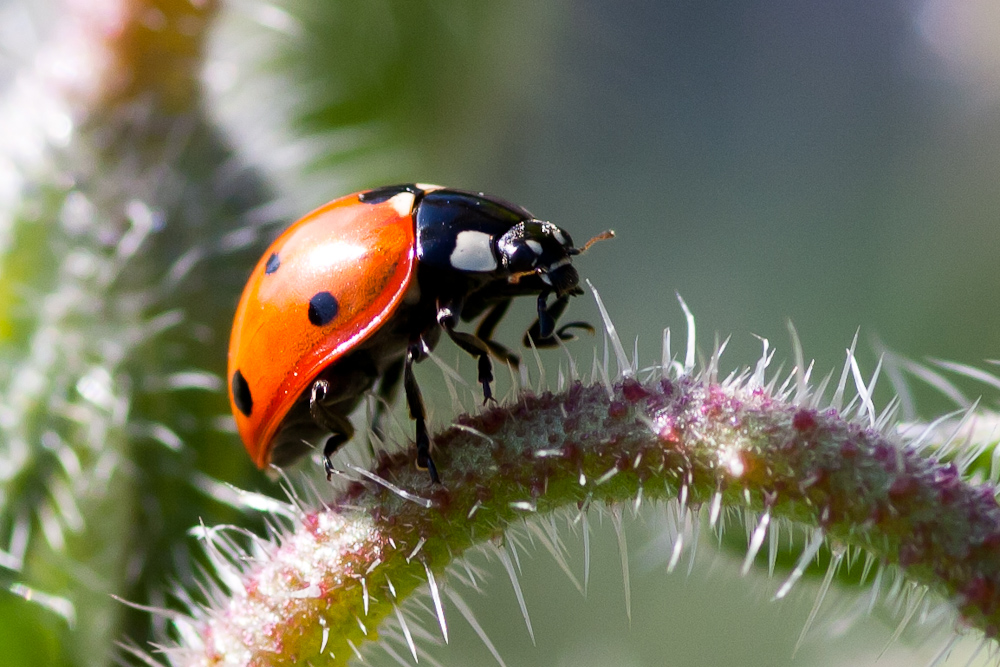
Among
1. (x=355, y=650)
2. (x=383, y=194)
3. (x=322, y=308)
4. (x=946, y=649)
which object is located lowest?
(x=355, y=650)

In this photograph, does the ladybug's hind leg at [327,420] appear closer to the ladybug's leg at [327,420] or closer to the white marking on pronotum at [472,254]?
the ladybug's leg at [327,420]

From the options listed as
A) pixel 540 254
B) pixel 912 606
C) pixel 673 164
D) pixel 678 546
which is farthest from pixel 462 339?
pixel 673 164

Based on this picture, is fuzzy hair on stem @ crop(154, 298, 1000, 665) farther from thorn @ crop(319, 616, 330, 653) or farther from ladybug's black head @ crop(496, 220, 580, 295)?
ladybug's black head @ crop(496, 220, 580, 295)

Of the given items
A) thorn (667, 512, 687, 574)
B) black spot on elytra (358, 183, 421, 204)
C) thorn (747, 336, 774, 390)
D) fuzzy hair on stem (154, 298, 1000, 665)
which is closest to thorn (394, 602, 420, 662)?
fuzzy hair on stem (154, 298, 1000, 665)

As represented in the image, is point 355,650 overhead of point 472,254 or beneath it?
beneath

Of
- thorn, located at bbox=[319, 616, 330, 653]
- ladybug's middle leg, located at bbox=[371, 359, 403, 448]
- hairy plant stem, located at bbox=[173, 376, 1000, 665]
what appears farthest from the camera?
ladybug's middle leg, located at bbox=[371, 359, 403, 448]

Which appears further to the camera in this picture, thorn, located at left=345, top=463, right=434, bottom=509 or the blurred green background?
the blurred green background

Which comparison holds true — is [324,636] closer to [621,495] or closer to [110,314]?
[621,495]

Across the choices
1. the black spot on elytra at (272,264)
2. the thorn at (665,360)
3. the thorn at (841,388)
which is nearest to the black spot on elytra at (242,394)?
the black spot on elytra at (272,264)
